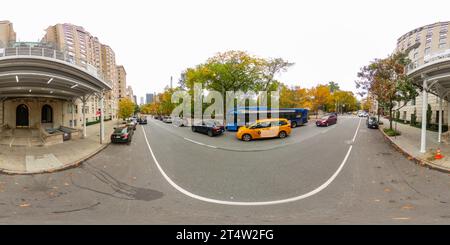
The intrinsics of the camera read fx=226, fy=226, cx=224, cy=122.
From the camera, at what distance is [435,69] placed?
36.5 ft

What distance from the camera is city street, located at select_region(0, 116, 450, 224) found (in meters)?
4.74

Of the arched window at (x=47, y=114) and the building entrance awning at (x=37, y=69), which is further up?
the building entrance awning at (x=37, y=69)

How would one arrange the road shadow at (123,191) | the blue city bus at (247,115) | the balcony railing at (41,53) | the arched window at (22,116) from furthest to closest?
the blue city bus at (247,115), the arched window at (22,116), the balcony railing at (41,53), the road shadow at (123,191)

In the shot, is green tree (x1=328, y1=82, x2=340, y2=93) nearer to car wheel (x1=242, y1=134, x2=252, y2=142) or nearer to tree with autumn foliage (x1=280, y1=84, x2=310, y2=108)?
tree with autumn foliage (x1=280, y1=84, x2=310, y2=108)

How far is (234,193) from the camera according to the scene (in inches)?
243

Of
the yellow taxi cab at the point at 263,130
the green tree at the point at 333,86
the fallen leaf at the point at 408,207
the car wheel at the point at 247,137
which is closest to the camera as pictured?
the fallen leaf at the point at 408,207

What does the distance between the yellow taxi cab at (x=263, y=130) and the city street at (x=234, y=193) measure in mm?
6543

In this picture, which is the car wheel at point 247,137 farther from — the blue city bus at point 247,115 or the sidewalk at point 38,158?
the sidewalk at point 38,158

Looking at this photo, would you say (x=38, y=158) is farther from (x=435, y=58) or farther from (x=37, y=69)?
(x=435, y=58)

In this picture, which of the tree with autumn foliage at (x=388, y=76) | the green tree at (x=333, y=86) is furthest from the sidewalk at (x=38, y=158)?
the green tree at (x=333, y=86)

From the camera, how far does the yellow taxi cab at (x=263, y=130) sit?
16984mm

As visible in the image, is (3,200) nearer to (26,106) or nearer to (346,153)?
(346,153)

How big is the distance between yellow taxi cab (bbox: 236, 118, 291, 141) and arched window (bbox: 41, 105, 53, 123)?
20.6 meters
